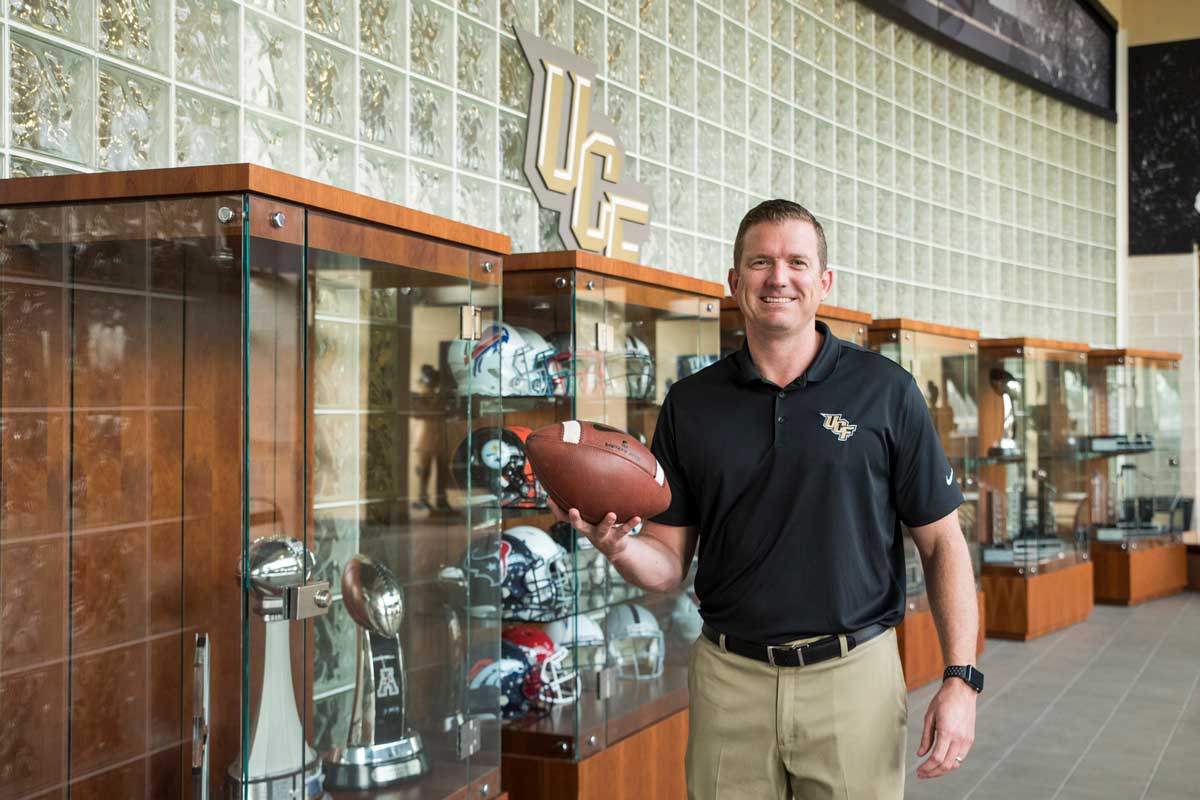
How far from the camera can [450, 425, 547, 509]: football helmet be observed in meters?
2.55

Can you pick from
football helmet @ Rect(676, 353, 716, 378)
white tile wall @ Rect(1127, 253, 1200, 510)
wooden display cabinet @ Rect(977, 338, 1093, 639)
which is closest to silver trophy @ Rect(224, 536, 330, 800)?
football helmet @ Rect(676, 353, 716, 378)

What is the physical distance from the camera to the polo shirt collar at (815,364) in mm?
2014

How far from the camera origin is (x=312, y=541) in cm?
205

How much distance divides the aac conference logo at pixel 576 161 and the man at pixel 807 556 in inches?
74.8

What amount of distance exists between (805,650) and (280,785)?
90 centimetres

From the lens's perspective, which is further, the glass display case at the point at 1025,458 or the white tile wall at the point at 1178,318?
the white tile wall at the point at 1178,318

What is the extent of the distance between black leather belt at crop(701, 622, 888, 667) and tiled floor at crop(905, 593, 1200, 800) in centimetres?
212

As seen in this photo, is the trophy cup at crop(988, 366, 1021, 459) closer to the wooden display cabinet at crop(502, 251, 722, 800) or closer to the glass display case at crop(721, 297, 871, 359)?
the glass display case at crop(721, 297, 871, 359)

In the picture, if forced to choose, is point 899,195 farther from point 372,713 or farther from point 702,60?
point 372,713

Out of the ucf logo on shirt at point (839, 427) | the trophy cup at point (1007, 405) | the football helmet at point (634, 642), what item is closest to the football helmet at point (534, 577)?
the football helmet at point (634, 642)

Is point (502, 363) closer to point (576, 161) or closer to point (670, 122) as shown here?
point (576, 161)

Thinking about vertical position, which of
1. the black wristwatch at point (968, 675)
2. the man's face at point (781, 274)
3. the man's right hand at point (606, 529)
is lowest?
the black wristwatch at point (968, 675)

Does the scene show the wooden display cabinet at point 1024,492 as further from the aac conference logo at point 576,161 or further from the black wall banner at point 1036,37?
the aac conference logo at point 576,161

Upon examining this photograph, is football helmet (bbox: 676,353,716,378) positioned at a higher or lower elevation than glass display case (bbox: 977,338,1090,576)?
higher
